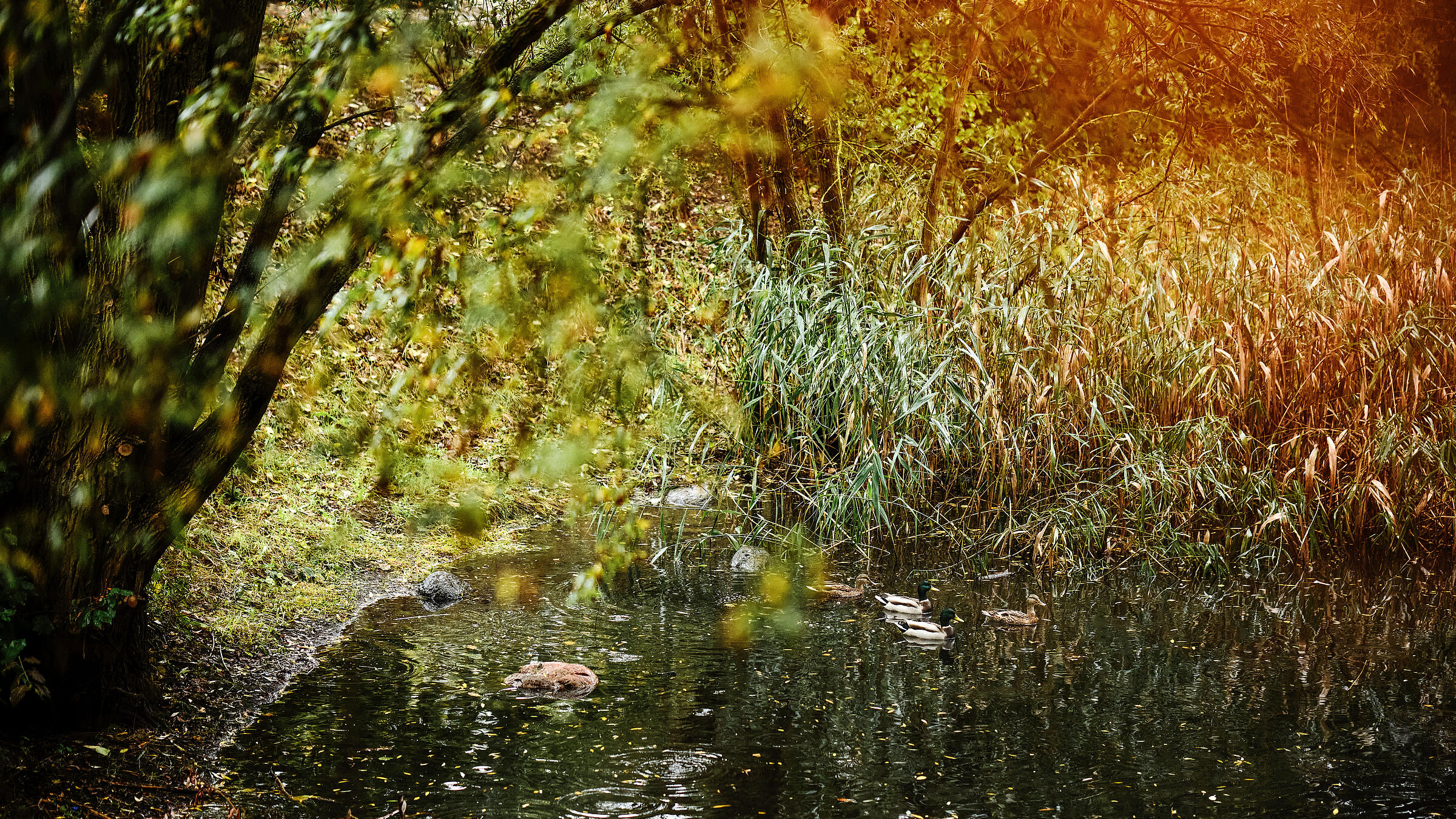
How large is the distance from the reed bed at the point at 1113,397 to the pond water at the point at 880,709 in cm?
43

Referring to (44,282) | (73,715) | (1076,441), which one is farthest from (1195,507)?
(44,282)

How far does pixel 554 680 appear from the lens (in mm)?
4957

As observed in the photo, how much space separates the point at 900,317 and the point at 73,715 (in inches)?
187

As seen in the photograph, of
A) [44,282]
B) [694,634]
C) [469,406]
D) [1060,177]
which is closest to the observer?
[44,282]

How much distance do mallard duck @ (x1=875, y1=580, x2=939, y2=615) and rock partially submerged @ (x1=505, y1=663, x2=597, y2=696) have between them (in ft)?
5.99

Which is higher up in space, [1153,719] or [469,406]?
[469,406]

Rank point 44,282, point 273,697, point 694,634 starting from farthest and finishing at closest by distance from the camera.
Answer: point 694,634 < point 273,697 < point 44,282

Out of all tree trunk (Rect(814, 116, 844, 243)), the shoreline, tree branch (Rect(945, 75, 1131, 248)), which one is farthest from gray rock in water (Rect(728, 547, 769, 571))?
the shoreline

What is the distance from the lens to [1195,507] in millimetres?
6961

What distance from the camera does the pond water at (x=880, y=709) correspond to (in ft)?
13.3

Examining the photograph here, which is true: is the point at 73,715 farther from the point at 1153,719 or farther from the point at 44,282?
the point at 1153,719

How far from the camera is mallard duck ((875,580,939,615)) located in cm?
610

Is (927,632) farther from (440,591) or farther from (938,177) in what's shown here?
(938,177)

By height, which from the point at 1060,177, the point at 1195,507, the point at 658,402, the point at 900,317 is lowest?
the point at 1195,507
